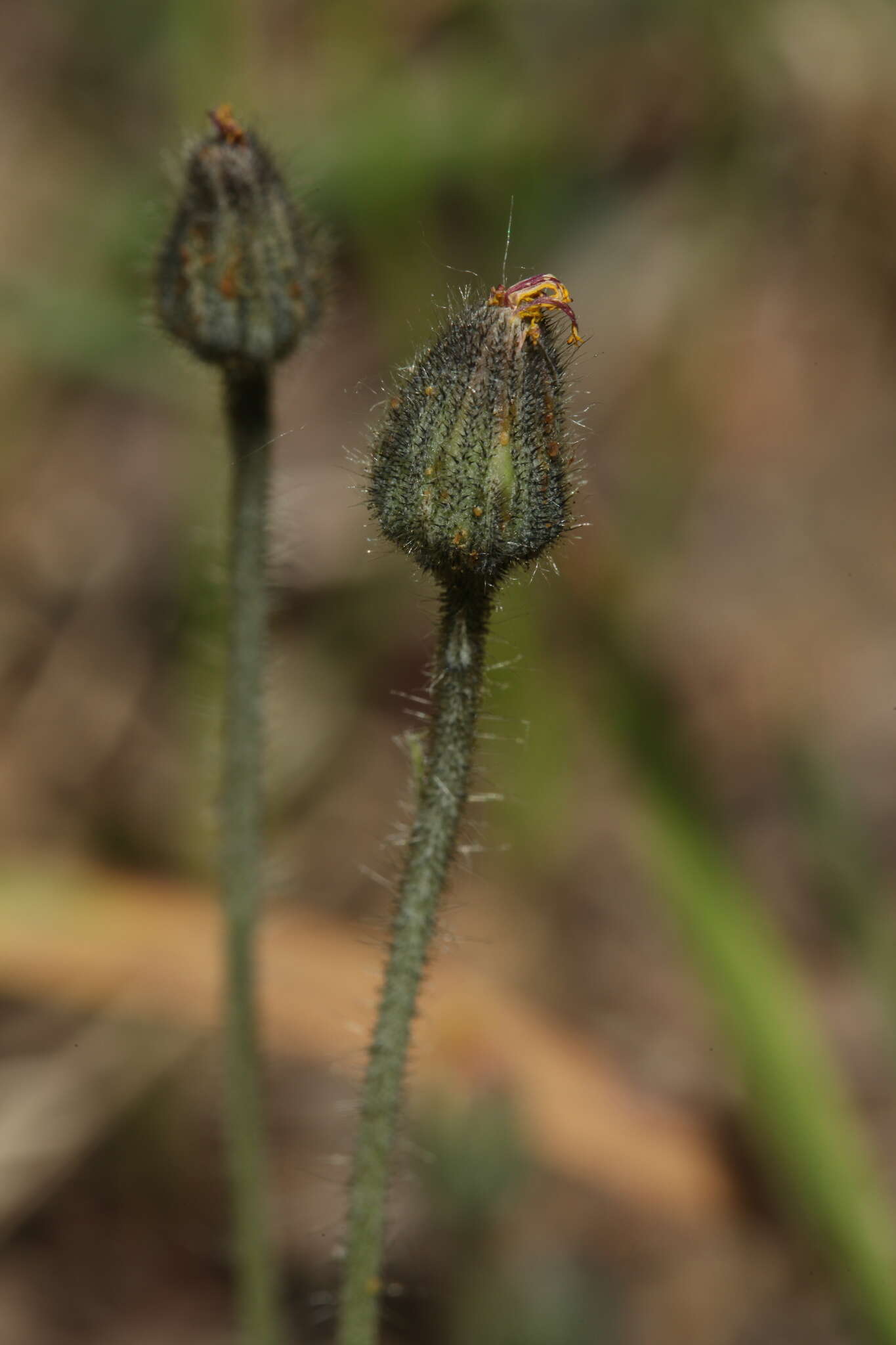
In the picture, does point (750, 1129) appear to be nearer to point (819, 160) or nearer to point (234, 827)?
point (234, 827)

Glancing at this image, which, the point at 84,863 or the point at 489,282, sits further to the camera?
the point at 489,282

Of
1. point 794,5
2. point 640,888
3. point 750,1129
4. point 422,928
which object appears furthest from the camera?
point 794,5

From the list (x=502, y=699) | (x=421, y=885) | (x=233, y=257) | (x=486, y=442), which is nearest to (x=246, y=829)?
(x=421, y=885)

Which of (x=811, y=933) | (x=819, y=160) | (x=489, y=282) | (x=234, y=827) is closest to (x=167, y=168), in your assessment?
(x=234, y=827)

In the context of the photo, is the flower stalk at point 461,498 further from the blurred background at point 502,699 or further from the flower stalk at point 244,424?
the flower stalk at point 244,424

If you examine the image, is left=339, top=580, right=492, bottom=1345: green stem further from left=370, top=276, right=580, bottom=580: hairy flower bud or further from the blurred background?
the blurred background

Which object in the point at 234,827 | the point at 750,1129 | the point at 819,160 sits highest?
the point at 819,160

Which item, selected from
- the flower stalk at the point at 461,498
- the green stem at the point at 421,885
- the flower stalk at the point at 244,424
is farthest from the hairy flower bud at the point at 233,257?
the green stem at the point at 421,885
